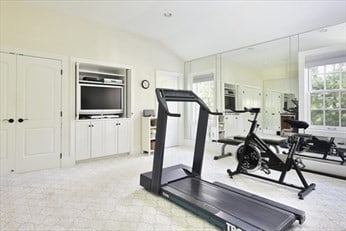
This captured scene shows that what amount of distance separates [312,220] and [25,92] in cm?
468

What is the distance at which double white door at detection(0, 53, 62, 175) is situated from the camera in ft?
12.4

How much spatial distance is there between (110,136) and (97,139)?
0.30 m

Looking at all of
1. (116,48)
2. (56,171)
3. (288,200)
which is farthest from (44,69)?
(288,200)

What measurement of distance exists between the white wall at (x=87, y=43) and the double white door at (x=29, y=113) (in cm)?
29

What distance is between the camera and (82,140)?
15.0 ft

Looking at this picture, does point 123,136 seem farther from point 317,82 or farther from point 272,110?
point 317,82

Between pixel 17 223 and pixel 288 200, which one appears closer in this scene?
pixel 17 223

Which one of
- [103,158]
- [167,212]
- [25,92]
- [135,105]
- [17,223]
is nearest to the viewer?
[17,223]

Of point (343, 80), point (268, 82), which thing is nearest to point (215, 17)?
point (268, 82)

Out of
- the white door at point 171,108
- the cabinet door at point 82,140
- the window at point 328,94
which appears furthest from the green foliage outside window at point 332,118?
the cabinet door at point 82,140

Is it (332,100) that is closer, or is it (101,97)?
(332,100)

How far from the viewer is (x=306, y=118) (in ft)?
13.7

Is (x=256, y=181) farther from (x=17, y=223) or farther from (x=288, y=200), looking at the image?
(x=17, y=223)

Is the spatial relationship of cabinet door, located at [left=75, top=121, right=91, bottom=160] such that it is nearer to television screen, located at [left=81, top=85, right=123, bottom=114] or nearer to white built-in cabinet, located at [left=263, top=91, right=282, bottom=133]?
television screen, located at [left=81, top=85, right=123, bottom=114]
